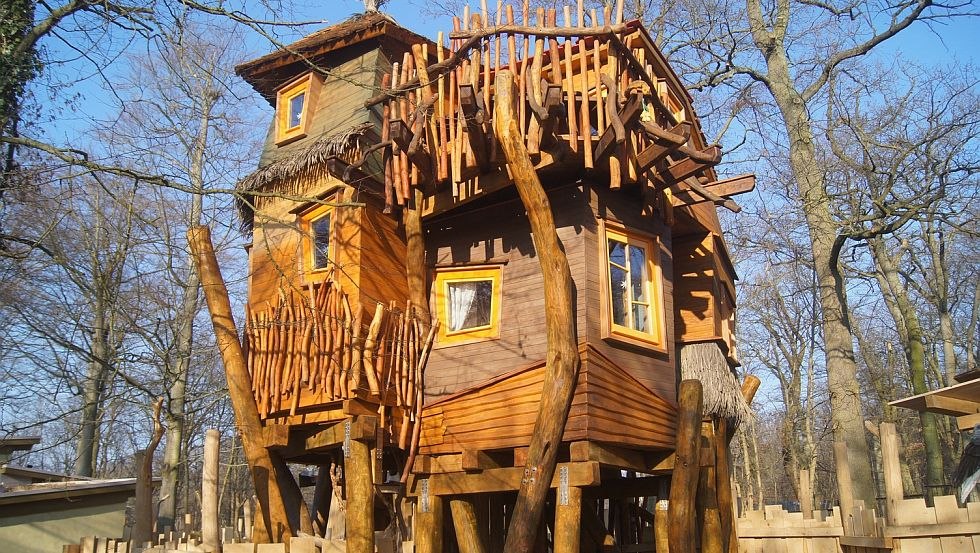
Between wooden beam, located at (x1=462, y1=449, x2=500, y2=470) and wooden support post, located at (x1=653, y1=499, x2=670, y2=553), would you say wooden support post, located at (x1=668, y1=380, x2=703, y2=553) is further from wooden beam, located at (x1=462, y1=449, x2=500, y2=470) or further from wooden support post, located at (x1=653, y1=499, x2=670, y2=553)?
wooden beam, located at (x1=462, y1=449, x2=500, y2=470)

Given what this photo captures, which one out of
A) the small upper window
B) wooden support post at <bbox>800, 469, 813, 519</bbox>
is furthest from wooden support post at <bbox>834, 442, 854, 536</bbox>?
the small upper window

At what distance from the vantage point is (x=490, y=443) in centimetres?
A: 1014

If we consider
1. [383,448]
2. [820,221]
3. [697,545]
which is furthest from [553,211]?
[820,221]

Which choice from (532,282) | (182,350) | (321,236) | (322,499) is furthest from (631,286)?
(182,350)

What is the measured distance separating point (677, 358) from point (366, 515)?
495 cm

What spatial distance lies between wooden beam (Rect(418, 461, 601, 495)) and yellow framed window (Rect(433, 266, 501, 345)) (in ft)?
6.04

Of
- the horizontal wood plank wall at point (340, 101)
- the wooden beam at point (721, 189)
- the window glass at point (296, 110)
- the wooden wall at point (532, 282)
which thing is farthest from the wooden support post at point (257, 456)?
the wooden beam at point (721, 189)

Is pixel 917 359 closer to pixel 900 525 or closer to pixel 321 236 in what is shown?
pixel 900 525

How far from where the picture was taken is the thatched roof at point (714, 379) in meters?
11.5

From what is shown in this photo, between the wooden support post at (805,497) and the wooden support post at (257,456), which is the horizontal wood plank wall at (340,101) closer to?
the wooden support post at (257,456)

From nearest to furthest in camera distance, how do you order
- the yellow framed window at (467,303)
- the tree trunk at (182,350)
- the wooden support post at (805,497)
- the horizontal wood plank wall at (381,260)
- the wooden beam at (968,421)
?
the wooden beam at (968,421) < the yellow framed window at (467,303) < the horizontal wood plank wall at (381,260) < the wooden support post at (805,497) < the tree trunk at (182,350)

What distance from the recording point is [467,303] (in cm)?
1144

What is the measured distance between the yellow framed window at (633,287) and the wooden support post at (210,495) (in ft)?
15.9

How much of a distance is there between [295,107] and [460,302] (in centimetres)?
530
